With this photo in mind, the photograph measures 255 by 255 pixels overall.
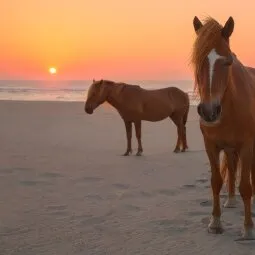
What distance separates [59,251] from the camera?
3.71 metres

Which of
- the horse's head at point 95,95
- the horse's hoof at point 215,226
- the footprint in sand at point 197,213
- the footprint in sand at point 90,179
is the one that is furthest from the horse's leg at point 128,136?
the horse's hoof at point 215,226

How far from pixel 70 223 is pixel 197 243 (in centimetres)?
125

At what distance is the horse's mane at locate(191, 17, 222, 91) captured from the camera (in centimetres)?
370

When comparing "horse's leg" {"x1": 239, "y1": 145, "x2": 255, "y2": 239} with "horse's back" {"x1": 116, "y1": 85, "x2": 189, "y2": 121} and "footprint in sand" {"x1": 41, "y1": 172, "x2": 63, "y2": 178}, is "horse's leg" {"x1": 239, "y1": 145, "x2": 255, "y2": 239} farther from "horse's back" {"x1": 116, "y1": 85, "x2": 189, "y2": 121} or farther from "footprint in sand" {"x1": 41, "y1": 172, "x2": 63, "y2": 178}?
"horse's back" {"x1": 116, "y1": 85, "x2": 189, "y2": 121}

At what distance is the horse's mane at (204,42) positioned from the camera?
3697 mm

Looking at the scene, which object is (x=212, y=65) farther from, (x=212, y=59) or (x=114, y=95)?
(x=114, y=95)

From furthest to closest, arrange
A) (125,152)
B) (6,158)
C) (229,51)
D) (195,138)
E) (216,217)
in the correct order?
1. (195,138)
2. (125,152)
3. (6,158)
4. (216,217)
5. (229,51)

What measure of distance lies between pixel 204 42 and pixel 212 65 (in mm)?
215

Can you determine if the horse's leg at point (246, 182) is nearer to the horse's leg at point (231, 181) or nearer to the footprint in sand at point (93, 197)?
the horse's leg at point (231, 181)

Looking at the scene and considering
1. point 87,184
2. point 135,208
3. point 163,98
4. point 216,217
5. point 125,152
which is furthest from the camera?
point 163,98

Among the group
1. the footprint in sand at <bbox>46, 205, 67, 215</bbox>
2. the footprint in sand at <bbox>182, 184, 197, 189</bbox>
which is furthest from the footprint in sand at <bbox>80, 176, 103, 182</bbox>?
the footprint in sand at <bbox>46, 205, 67, 215</bbox>

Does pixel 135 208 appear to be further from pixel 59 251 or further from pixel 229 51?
pixel 229 51

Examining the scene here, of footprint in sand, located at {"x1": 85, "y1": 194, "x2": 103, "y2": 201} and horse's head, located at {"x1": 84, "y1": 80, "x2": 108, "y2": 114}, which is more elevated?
horse's head, located at {"x1": 84, "y1": 80, "x2": 108, "y2": 114}

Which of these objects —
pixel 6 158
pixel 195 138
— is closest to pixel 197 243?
pixel 6 158
